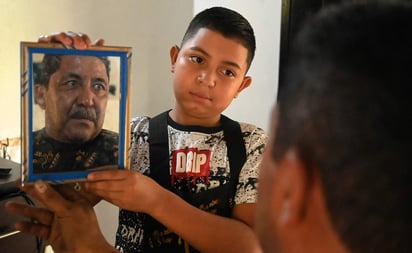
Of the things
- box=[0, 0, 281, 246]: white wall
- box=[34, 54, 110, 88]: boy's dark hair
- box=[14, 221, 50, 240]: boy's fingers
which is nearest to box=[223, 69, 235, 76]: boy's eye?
box=[34, 54, 110, 88]: boy's dark hair

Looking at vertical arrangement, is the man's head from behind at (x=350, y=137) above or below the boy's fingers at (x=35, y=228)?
above

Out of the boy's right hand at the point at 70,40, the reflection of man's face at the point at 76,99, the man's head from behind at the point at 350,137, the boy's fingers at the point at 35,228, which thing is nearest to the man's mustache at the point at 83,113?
the reflection of man's face at the point at 76,99

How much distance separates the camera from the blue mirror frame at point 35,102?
67cm

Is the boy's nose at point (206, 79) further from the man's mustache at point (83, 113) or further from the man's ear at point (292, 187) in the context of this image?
the man's ear at point (292, 187)

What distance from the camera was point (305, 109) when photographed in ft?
1.45

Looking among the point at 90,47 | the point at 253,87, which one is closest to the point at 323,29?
the point at 90,47

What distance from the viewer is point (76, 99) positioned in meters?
0.72

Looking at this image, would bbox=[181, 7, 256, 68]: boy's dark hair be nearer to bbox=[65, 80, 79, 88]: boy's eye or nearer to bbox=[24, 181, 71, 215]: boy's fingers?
bbox=[65, 80, 79, 88]: boy's eye

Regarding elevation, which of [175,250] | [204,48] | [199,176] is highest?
[204,48]

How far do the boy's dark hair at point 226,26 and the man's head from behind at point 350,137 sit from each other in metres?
0.46

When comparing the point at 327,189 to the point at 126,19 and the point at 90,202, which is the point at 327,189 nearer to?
the point at 90,202

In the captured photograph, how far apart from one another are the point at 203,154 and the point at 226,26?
10.6 inches

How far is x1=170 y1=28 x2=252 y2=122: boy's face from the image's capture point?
0.90 metres

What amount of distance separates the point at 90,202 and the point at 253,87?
2.83 feet
